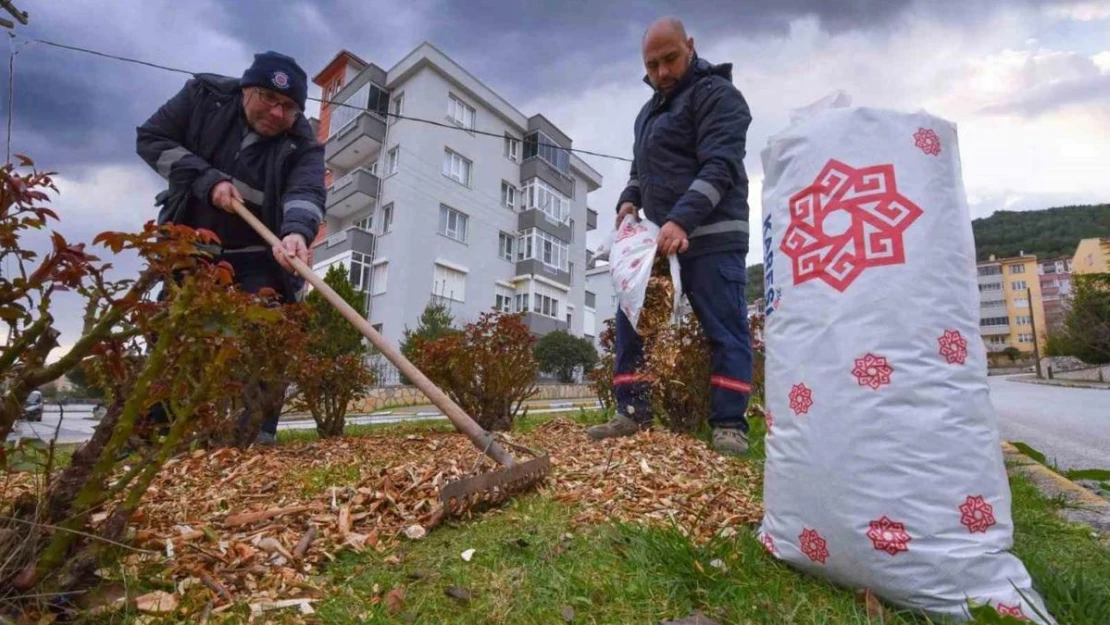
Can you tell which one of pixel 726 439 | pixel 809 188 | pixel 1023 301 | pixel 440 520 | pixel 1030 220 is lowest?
pixel 440 520

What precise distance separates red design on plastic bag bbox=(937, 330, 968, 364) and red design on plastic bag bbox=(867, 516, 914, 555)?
1.31ft

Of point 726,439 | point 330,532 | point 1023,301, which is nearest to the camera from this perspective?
point 330,532

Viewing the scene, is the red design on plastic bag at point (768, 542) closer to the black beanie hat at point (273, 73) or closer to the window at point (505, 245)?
the black beanie hat at point (273, 73)

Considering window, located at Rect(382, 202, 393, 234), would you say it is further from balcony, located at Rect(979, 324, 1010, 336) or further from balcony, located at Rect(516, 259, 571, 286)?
balcony, located at Rect(979, 324, 1010, 336)

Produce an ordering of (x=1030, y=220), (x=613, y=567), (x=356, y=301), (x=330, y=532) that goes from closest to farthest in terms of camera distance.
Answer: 1. (x=613, y=567)
2. (x=330, y=532)
3. (x=356, y=301)
4. (x=1030, y=220)

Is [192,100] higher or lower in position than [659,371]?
higher

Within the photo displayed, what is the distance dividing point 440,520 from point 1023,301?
102 meters

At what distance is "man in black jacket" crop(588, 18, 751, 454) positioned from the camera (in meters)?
2.98

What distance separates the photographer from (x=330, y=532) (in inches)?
72.3

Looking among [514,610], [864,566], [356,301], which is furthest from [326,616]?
[356,301]

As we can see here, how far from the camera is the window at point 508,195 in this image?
2786 centimetres

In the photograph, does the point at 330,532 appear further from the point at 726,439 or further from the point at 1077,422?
the point at 1077,422

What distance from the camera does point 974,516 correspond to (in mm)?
1311

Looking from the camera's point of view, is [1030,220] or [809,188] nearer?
[809,188]
